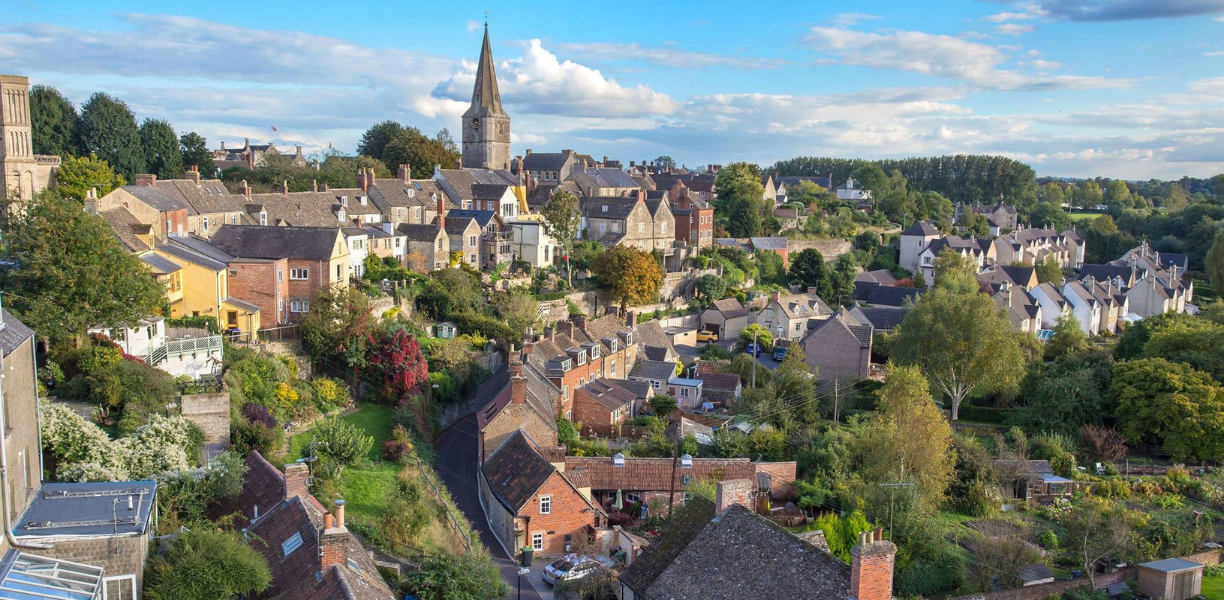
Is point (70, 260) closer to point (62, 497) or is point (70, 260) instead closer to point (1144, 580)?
point (62, 497)

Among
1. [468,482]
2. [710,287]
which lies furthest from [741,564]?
[710,287]

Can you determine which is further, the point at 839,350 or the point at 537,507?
the point at 839,350

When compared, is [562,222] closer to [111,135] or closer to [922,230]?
[111,135]

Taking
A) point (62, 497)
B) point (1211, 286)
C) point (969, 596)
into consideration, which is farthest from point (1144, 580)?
point (1211, 286)

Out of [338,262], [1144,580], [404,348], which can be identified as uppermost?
[338,262]

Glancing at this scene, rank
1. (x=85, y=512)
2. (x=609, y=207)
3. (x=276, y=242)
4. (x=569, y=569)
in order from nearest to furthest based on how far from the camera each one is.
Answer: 1. (x=85, y=512)
2. (x=569, y=569)
3. (x=276, y=242)
4. (x=609, y=207)

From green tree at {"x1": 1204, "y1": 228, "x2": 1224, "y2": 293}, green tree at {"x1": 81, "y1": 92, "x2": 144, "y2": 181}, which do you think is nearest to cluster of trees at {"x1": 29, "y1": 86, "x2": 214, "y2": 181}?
green tree at {"x1": 81, "y1": 92, "x2": 144, "y2": 181}
